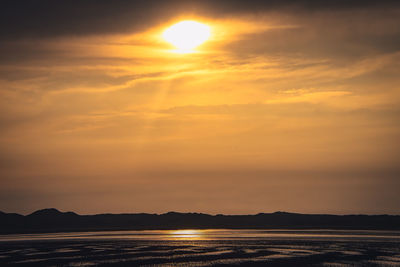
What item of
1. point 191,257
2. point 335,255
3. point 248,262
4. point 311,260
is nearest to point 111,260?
point 191,257

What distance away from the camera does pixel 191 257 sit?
222 ft

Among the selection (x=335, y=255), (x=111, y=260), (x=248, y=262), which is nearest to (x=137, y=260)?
(x=111, y=260)

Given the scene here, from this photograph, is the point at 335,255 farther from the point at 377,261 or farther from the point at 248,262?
the point at 248,262

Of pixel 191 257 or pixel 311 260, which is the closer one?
pixel 311 260

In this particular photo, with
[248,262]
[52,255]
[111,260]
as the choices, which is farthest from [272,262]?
[52,255]

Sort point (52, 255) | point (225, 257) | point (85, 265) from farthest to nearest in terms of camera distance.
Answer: point (52, 255)
point (225, 257)
point (85, 265)

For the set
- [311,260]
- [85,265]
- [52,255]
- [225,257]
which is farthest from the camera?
[52,255]

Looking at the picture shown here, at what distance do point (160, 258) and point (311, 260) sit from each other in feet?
55.2

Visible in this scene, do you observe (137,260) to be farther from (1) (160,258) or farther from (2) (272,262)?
(2) (272,262)

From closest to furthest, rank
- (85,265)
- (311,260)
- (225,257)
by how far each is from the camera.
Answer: (85,265)
(311,260)
(225,257)

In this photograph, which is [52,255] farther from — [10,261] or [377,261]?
[377,261]

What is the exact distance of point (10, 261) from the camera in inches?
2491

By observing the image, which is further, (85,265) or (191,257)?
(191,257)

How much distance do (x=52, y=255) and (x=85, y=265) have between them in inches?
568
